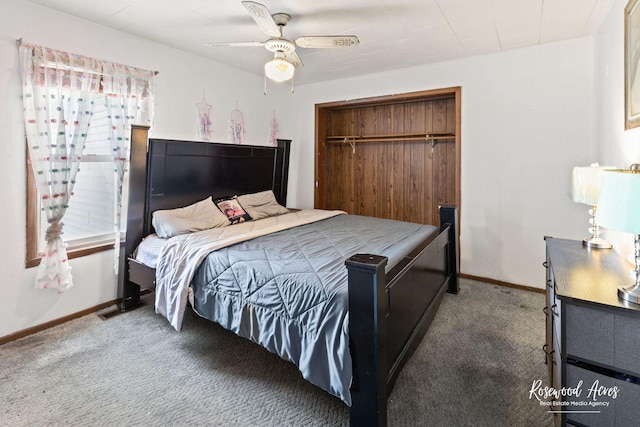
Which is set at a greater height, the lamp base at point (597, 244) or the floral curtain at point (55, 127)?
the floral curtain at point (55, 127)

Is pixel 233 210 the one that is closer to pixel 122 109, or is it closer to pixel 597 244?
pixel 122 109

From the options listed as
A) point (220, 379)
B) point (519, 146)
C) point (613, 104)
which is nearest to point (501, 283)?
point (519, 146)

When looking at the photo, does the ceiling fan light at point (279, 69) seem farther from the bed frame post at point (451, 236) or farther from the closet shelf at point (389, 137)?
the closet shelf at point (389, 137)

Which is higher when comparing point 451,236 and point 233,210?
point 233,210

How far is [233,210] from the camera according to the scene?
3.55 meters

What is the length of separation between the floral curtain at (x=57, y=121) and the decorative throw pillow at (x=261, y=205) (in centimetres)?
154

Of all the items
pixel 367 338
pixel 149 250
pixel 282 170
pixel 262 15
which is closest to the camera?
pixel 367 338

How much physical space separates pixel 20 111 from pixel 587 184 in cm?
382

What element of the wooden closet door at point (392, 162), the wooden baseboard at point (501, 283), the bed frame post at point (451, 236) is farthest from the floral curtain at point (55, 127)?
the wooden baseboard at point (501, 283)

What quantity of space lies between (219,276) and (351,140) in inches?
120

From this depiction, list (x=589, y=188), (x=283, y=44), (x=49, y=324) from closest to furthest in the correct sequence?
(x=589, y=188), (x=283, y=44), (x=49, y=324)

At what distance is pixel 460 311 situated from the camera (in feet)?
9.71

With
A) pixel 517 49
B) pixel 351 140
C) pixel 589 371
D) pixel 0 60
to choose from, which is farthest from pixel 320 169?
pixel 589 371

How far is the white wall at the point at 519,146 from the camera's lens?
3123 mm
